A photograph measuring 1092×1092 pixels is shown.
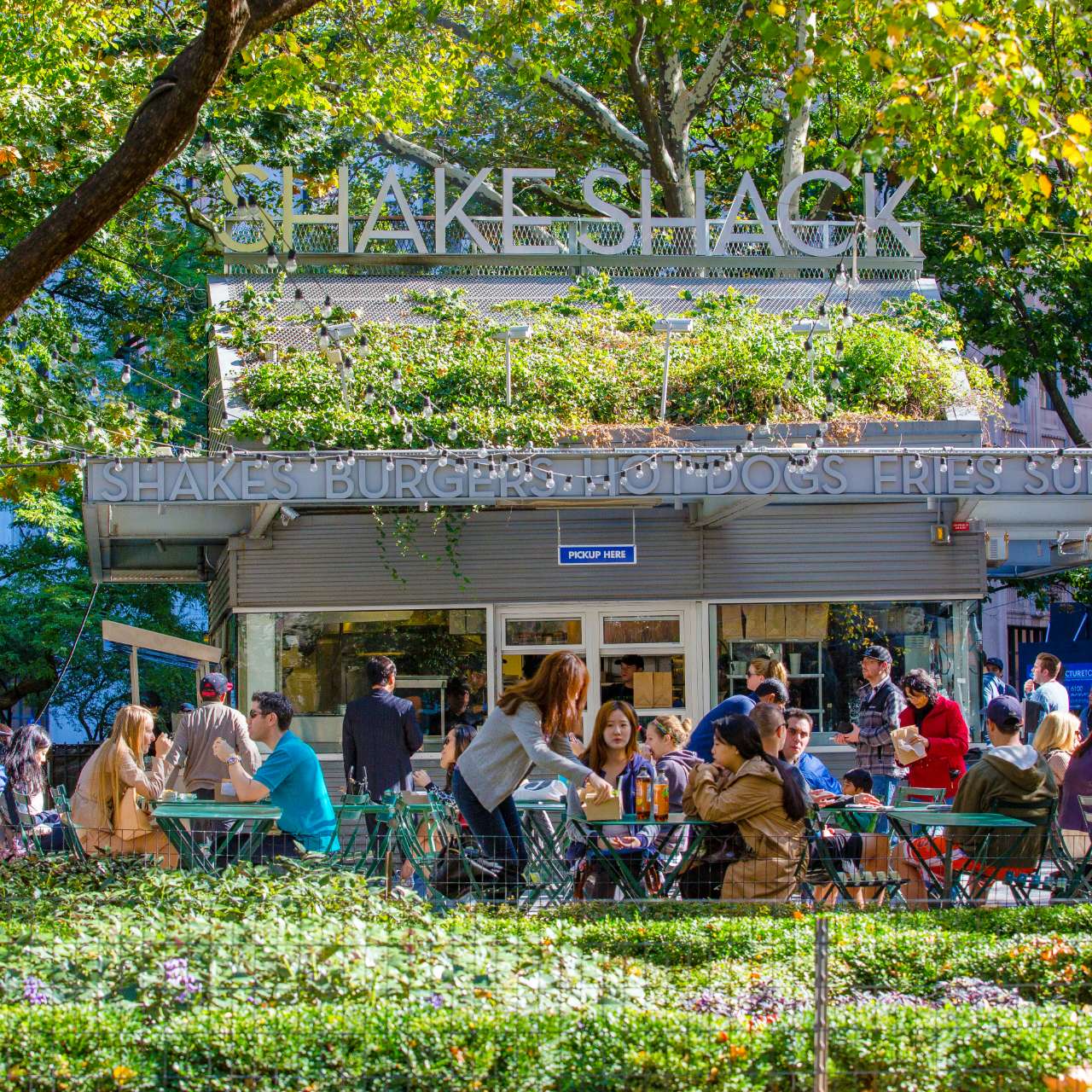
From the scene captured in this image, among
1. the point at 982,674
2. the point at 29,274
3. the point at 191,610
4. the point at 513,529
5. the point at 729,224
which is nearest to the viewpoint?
the point at 29,274

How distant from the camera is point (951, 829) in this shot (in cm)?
945

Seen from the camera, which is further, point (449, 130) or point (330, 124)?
point (449, 130)

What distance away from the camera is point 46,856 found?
28.2ft

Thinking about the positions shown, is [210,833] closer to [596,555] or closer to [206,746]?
[206,746]

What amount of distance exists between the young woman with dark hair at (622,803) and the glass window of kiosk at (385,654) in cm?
580

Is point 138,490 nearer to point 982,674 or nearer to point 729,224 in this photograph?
point 982,674

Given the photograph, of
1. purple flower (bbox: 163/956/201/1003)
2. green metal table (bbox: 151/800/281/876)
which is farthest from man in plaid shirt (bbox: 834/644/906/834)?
purple flower (bbox: 163/956/201/1003)

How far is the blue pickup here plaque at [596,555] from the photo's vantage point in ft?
51.5

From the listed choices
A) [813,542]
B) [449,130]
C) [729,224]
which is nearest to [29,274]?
[813,542]

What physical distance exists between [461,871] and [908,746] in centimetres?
438

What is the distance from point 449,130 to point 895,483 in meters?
20.4

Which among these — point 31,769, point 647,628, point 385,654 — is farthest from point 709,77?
point 31,769

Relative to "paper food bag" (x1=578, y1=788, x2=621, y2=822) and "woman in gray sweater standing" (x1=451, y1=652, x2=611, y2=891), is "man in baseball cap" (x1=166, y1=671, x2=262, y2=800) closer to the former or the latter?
"woman in gray sweater standing" (x1=451, y1=652, x2=611, y2=891)

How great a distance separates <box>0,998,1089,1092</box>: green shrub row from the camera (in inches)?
195
